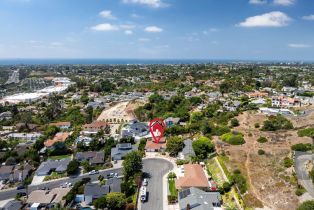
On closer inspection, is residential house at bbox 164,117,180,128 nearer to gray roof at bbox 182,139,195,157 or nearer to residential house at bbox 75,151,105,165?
gray roof at bbox 182,139,195,157

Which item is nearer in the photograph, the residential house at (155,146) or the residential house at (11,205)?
the residential house at (11,205)

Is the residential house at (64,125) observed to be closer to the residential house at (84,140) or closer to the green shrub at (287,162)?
the residential house at (84,140)

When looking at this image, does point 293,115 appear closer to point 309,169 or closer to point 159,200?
point 309,169

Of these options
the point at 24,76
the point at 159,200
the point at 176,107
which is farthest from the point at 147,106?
the point at 24,76

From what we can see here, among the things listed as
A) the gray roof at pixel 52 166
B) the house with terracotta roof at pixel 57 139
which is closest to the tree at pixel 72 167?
the gray roof at pixel 52 166

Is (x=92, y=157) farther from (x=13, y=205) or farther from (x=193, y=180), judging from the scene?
(x=193, y=180)
